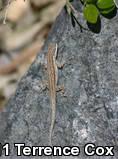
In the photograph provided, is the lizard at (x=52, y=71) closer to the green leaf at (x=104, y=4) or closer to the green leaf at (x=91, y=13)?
the green leaf at (x=91, y=13)

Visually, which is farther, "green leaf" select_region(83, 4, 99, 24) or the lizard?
the lizard

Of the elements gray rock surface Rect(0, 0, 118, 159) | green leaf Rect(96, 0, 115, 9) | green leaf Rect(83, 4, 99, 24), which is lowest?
gray rock surface Rect(0, 0, 118, 159)

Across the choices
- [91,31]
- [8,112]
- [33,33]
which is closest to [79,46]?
[91,31]

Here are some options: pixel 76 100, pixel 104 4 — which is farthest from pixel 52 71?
pixel 104 4

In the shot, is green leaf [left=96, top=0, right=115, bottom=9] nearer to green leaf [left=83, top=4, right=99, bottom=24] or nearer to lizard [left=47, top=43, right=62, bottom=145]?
green leaf [left=83, top=4, right=99, bottom=24]

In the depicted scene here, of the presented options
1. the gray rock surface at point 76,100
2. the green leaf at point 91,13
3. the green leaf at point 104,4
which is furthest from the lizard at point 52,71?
the green leaf at point 104,4

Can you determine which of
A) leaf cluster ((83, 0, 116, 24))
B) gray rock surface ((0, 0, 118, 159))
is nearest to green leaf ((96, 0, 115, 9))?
leaf cluster ((83, 0, 116, 24))

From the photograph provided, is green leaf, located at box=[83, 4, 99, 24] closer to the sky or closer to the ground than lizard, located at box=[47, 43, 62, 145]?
closer to the sky
